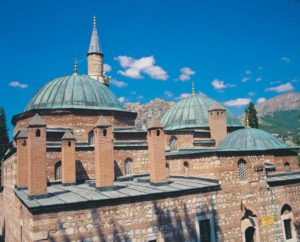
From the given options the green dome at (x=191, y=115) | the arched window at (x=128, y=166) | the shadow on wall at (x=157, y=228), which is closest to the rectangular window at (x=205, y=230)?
the shadow on wall at (x=157, y=228)

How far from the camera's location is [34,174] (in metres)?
10.2

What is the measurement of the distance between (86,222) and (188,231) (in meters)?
4.07

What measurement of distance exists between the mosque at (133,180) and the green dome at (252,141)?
56mm

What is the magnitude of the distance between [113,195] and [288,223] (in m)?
9.08

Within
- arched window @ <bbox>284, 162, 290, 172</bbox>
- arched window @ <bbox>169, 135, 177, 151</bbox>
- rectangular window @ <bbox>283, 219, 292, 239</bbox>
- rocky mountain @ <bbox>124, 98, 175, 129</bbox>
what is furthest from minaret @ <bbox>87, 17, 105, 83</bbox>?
rocky mountain @ <bbox>124, 98, 175, 129</bbox>

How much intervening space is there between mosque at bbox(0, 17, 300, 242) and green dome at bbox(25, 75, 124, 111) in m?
0.06

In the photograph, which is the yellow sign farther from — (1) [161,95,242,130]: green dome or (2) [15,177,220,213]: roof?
(1) [161,95,242,130]: green dome

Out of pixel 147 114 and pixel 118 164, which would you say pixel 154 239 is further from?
pixel 147 114

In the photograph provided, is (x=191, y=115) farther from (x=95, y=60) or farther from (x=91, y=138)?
(x=95, y=60)

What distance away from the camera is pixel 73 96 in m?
Result: 18.3

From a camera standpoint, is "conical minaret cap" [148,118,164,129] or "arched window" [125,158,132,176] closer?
"conical minaret cap" [148,118,164,129]

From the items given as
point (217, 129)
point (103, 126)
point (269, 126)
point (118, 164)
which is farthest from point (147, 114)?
point (269, 126)

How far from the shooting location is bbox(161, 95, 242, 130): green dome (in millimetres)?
22842

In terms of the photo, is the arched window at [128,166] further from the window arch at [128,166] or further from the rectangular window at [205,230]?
the rectangular window at [205,230]
